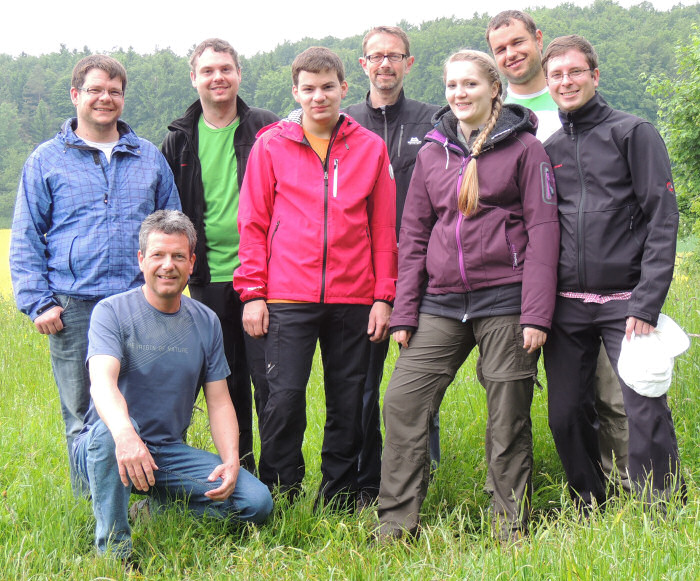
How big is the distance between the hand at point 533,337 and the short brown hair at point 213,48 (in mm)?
2476

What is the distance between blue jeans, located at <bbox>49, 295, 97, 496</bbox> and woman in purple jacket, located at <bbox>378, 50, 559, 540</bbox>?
65.3 inches

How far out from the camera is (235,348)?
15.6ft

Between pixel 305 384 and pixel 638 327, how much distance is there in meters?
1.71

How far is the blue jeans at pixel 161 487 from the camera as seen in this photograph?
11.2ft

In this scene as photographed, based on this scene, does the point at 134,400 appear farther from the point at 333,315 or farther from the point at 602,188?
the point at 602,188

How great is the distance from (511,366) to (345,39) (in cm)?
7731

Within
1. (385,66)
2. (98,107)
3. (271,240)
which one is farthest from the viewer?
(385,66)

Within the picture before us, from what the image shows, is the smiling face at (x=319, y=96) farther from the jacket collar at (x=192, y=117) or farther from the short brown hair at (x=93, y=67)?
the short brown hair at (x=93, y=67)

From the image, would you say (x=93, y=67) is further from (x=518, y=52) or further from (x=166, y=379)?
(x=518, y=52)

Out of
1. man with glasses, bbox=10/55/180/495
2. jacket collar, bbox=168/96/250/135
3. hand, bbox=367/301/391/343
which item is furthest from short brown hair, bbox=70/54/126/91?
hand, bbox=367/301/391/343

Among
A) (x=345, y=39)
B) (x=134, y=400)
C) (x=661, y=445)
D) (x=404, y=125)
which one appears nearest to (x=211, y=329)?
(x=134, y=400)

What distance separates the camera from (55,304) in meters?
4.08

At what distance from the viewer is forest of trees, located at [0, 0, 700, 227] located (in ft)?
184

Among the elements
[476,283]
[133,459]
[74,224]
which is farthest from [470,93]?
[133,459]
